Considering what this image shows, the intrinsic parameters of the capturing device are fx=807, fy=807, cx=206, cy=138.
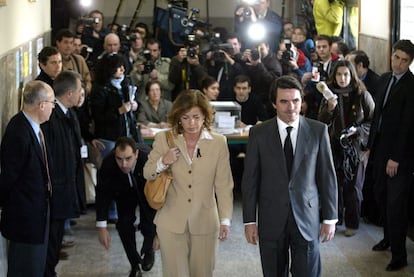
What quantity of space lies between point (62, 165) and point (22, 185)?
76 centimetres

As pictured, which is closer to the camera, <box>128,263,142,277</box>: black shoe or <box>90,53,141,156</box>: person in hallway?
<box>128,263,142,277</box>: black shoe

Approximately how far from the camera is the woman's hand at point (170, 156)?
4.29 metres

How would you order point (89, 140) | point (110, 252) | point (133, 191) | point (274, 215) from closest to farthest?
point (274, 215) < point (133, 191) < point (110, 252) < point (89, 140)

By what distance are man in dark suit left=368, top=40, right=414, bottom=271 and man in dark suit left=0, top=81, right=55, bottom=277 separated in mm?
2505

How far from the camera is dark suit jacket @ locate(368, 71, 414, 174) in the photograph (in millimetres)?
5664

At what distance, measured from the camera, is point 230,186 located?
4.37 m

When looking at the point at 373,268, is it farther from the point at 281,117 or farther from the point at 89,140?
the point at 89,140

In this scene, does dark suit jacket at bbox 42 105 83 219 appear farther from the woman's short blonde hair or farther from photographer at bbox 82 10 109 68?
photographer at bbox 82 10 109 68

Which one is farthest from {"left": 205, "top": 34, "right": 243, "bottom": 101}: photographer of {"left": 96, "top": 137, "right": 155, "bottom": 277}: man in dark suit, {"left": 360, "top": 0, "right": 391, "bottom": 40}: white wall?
{"left": 96, "top": 137, "right": 155, "bottom": 277}: man in dark suit

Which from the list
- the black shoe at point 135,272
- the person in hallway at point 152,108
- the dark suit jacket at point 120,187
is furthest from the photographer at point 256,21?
the black shoe at point 135,272

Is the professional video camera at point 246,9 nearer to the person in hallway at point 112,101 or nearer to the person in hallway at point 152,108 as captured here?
the person in hallway at point 152,108

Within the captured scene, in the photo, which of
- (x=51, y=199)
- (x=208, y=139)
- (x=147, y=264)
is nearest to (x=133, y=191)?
(x=147, y=264)

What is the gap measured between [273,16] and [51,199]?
6.53 metres

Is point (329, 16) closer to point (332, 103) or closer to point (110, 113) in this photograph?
point (332, 103)
